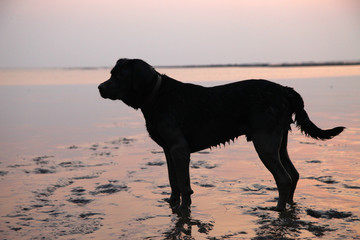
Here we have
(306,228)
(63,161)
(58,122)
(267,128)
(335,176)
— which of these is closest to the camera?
(306,228)

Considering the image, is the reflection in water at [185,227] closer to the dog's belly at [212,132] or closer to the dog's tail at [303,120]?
the dog's belly at [212,132]

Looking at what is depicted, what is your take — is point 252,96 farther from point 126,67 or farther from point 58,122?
point 58,122

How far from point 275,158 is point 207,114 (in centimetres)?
Result: 114

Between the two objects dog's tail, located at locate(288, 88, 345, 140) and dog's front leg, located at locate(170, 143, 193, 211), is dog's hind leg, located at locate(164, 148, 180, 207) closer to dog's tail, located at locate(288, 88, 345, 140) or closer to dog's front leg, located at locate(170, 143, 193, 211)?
dog's front leg, located at locate(170, 143, 193, 211)

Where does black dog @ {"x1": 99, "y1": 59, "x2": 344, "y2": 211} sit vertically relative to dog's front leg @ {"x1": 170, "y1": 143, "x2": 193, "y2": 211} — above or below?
above

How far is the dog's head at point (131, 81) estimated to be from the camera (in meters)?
6.14

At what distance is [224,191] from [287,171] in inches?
41.1

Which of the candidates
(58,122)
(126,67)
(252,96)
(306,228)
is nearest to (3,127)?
(58,122)

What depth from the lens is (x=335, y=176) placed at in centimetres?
748

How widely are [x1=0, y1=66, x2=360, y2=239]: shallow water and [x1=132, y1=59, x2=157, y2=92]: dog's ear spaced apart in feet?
5.72

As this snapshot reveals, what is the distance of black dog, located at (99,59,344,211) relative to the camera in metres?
6.07

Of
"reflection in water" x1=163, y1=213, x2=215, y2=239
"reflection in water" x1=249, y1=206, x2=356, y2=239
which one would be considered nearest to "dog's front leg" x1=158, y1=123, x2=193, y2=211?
"reflection in water" x1=163, y1=213, x2=215, y2=239

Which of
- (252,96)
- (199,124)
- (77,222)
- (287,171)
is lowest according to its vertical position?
(77,222)

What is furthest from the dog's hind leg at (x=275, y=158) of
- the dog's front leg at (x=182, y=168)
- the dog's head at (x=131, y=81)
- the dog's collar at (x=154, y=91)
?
the dog's head at (x=131, y=81)
